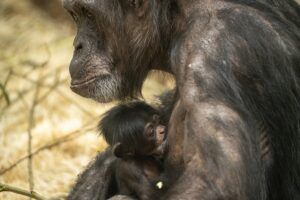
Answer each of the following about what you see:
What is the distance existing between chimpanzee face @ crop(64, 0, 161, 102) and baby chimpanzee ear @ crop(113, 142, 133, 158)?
1.35 feet

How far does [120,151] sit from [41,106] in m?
4.07

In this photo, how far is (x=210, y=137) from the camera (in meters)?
5.26

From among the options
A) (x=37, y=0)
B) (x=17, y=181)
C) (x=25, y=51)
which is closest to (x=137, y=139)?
(x=17, y=181)

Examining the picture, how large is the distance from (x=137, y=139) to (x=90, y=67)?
2.32ft

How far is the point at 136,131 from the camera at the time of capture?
21.9ft

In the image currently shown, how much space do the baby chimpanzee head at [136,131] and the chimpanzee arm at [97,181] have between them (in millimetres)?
483

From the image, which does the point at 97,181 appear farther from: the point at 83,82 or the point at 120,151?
the point at 83,82

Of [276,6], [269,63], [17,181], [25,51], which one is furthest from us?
[25,51]

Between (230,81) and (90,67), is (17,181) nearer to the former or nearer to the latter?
(90,67)

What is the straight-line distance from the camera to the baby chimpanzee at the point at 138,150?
656 cm

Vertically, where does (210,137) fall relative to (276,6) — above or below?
below

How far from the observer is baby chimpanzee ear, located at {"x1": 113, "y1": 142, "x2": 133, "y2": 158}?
6711mm

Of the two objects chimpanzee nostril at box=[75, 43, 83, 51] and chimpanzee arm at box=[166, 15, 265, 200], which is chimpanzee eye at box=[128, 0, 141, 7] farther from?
chimpanzee arm at box=[166, 15, 265, 200]

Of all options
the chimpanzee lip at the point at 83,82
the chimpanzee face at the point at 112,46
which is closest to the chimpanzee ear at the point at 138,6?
the chimpanzee face at the point at 112,46
